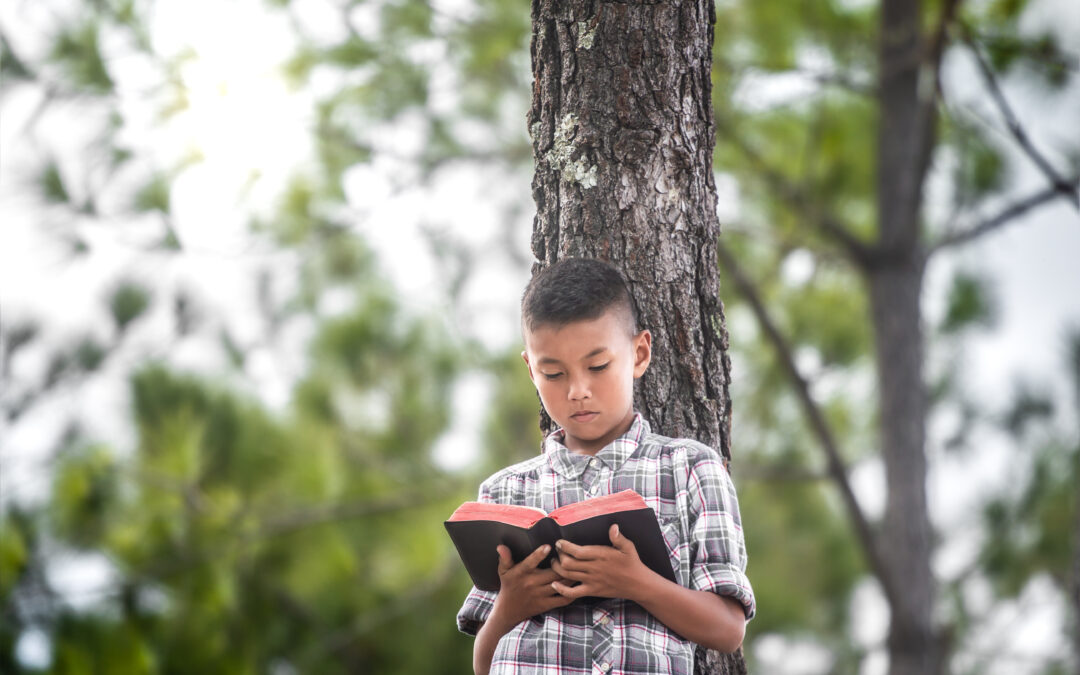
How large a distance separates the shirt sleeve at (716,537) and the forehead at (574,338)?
8.8 inches

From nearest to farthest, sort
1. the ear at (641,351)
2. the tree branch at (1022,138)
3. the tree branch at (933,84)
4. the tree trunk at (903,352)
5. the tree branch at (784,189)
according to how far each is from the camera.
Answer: the ear at (641,351)
the tree branch at (1022,138)
the tree branch at (933,84)
the tree branch at (784,189)
the tree trunk at (903,352)

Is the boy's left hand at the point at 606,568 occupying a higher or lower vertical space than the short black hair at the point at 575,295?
lower

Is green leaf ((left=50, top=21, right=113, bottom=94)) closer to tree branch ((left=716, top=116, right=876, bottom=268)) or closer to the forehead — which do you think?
tree branch ((left=716, top=116, right=876, bottom=268))

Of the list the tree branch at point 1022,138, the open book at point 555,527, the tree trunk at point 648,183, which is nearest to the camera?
the open book at point 555,527

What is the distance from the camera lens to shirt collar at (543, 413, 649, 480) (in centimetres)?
143

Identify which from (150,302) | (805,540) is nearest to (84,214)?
(150,302)

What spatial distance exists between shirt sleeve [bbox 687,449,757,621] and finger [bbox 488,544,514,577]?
247 mm

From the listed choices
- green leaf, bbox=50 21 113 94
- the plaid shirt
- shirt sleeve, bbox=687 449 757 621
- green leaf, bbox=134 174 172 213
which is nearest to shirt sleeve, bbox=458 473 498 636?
the plaid shirt

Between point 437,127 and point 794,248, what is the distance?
1890 mm

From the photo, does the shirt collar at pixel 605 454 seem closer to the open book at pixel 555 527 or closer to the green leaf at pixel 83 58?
the open book at pixel 555 527

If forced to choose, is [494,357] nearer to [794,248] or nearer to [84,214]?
[794,248]

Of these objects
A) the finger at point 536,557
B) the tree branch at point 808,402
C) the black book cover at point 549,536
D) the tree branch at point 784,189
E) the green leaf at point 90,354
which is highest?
the tree branch at point 784,189

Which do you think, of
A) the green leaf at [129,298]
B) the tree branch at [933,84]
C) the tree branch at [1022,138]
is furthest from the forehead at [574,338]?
the green leaf at [129,298]

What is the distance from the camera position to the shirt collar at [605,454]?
1435mm
